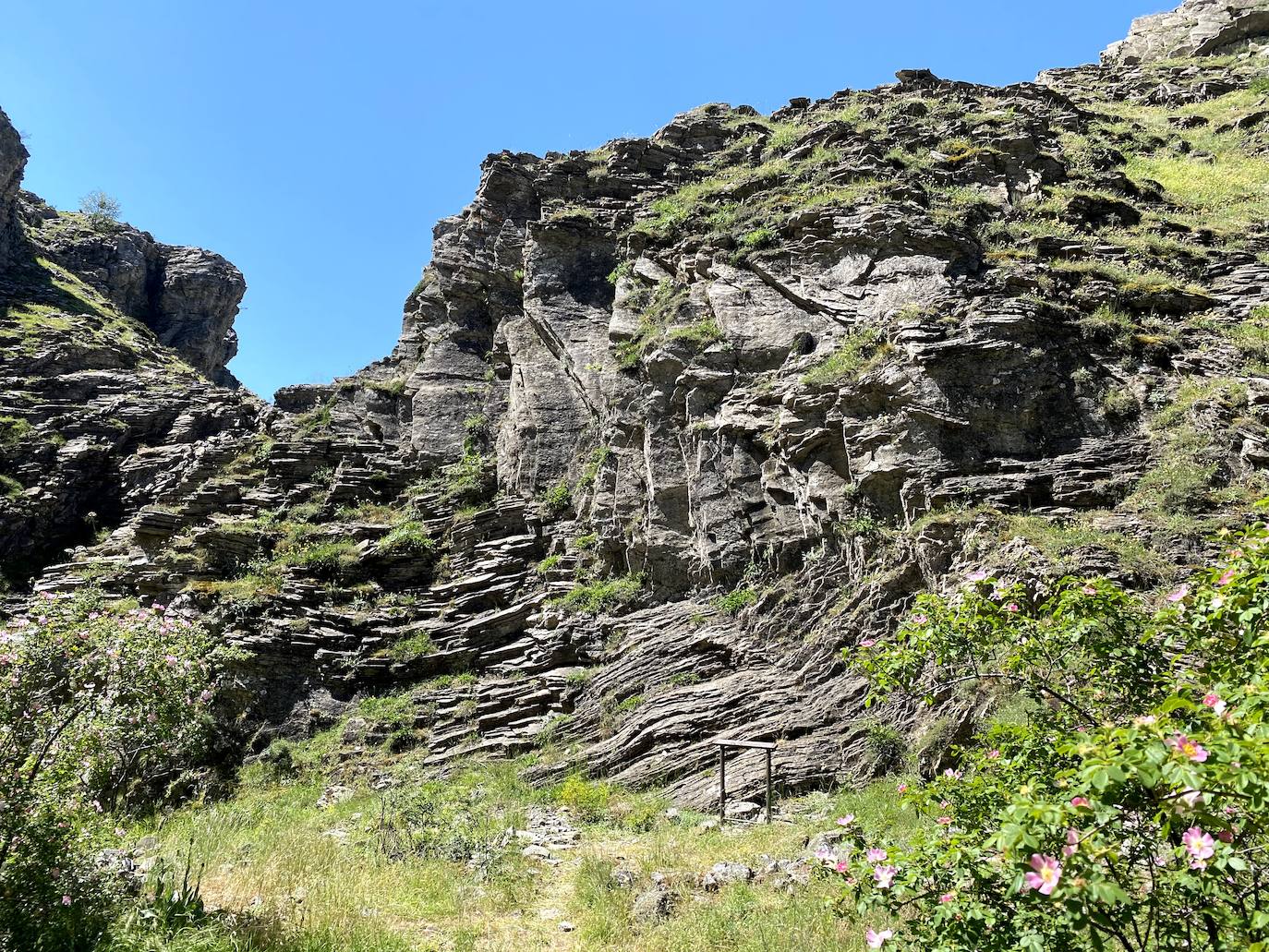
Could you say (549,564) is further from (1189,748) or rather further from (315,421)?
(1189,748)

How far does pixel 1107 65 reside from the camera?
140 feet

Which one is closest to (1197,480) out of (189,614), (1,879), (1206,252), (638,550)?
(1206,252)

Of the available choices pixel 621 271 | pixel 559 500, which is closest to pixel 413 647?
pixel 559 500

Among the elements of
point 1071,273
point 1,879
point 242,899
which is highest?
point 1071,273

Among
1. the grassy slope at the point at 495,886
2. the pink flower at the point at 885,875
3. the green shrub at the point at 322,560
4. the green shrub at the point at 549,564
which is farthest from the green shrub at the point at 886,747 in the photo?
the green shrub at the point at 322,560

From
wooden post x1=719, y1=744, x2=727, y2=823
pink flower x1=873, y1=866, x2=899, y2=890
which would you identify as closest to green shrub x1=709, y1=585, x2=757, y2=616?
wooden post x1=719, y1=744, x2=727, y2=823

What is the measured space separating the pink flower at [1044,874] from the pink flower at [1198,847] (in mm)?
433

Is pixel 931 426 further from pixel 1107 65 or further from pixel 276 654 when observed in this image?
pixel 1107 65

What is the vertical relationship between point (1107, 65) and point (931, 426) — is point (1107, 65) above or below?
above

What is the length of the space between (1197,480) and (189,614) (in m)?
24.0

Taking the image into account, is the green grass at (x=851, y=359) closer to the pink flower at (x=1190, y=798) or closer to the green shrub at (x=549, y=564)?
the green shrub at (x=549, y=564)

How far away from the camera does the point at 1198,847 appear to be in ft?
8.37

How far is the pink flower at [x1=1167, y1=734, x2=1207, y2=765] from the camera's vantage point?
242 centimetres

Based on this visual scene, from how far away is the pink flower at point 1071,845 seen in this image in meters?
2.55
